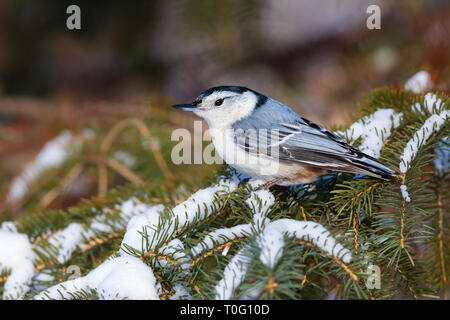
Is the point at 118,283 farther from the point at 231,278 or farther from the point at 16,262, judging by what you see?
the point at 16,262

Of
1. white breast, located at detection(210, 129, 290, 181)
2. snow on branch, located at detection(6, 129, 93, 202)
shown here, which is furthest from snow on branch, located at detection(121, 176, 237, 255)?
snow on branch, located at detection(6, 129, 93, 202)

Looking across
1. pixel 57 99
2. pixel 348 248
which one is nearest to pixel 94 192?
pixel 57 99

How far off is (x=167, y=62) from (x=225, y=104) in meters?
1.66

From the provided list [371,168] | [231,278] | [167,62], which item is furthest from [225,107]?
[167,62]

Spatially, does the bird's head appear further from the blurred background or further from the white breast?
the blurred background

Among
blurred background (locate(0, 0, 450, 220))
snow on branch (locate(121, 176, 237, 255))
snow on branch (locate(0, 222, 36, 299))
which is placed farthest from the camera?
blurred background (locate(0, 0, 450, 220))

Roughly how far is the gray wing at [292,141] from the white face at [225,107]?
2.1 inches

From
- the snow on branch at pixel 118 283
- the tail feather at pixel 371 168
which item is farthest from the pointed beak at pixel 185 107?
the snow on branch at pixel 118 283

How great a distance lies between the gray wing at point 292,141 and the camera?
1.49m

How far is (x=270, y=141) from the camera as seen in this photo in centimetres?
168

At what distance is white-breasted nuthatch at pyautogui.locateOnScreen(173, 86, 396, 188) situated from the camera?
5.09 ft

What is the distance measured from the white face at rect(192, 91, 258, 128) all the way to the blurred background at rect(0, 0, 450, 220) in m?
0.38

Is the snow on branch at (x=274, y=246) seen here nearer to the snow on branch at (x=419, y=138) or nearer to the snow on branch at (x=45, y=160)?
the snow on branch at (x=419, y=138)

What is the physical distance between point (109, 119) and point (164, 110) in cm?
37
